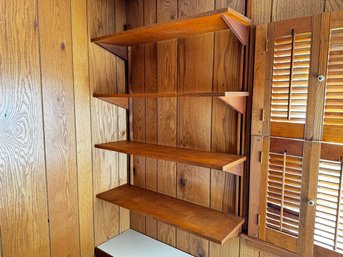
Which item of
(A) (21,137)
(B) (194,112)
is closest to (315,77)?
(B) (194,112)

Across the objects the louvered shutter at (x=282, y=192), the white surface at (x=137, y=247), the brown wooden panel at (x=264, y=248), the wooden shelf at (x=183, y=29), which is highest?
the wooden shelf at (x=183, y=29)

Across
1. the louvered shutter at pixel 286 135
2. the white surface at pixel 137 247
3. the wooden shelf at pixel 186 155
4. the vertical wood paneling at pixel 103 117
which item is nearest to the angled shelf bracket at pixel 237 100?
the louvered shutter at pixel 286 135

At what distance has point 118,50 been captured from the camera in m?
1.58

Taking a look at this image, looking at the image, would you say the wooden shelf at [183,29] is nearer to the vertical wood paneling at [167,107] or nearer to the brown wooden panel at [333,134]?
the vertical wood paneling at [167,107]

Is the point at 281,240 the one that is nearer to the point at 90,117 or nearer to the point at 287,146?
the point at 287,146

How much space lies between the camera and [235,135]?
4.01 ft

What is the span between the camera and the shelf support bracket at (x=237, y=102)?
42.4 inches

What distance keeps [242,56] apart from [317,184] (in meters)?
0.65

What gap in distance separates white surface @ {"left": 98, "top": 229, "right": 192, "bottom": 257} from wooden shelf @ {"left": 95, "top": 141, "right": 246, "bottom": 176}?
636mm

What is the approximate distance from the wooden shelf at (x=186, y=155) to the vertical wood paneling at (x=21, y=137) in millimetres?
403

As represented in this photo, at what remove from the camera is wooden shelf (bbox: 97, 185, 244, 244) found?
1.13 metres

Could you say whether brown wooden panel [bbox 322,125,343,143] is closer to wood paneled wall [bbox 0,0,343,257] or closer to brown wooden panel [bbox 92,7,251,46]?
wood paneled wall [bbox 0,0,343,257]

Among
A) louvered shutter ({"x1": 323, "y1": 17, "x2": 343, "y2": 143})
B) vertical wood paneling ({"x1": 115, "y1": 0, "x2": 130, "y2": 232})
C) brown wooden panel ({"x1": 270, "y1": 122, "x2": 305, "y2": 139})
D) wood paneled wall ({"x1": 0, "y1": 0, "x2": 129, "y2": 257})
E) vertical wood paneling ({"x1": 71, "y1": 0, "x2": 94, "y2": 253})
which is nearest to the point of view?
louvered shutter ({"x1": 323, "y1": 17, "x2": 343, "y2": 143})

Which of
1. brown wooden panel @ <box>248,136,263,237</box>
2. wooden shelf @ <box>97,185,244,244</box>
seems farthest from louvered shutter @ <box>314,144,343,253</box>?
wooden shelf @ <box>97,185,244,244</box>
